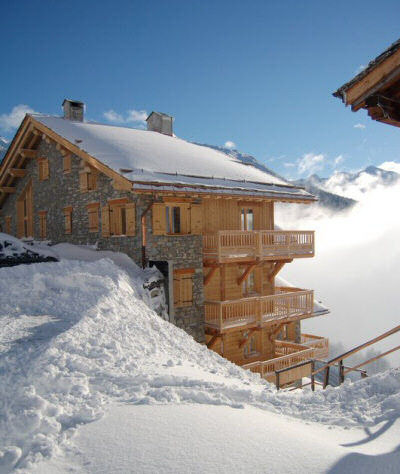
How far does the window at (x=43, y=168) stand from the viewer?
68.3 feet

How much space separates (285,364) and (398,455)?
1367 centimetres

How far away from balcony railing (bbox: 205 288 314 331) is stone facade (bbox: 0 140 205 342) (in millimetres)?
663

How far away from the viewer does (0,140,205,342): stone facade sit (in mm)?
14969

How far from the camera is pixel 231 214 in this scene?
57.9ft

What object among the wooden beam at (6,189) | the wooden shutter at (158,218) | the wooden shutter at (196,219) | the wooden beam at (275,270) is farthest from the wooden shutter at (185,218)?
the wooden beam at (6,189)

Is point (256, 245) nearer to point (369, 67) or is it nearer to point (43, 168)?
point (369, 67)

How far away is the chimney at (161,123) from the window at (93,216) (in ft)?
28.1

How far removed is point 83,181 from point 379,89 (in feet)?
46.0

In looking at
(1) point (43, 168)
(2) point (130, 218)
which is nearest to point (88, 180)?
(2) point (130, 218)

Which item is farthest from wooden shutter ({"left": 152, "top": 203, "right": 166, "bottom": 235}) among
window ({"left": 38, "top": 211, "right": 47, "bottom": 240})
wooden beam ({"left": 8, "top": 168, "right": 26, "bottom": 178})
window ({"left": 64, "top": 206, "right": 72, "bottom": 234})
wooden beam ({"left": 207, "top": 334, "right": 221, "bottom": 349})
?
wooden beam ({"left": 8, "top": 168, "right": 26, "bottom": 178})

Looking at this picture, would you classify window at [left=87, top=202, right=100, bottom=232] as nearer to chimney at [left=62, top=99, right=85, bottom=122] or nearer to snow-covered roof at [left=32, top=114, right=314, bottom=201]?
snow-covered roof at [left=32, top=114, right=314, bottom=201]

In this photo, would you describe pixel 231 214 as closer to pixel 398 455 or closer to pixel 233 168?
pixel 233 168

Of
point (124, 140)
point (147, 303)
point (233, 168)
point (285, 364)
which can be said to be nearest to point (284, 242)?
point (233, 168)

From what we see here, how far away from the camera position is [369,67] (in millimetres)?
6723
